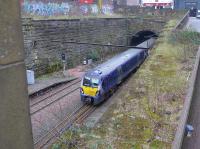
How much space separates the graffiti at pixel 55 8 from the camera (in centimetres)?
2948

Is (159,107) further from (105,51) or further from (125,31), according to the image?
(125,31)

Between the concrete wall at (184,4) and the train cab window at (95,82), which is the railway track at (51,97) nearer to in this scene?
the train cab window at (95,82)

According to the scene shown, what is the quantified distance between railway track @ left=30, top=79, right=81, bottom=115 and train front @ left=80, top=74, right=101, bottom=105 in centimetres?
181

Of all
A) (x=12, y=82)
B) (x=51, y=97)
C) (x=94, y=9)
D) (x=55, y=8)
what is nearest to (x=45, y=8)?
(x=55, y=8)

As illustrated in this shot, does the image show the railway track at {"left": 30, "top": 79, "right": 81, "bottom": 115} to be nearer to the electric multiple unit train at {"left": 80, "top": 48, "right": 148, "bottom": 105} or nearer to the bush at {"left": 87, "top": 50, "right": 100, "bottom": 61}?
the electric multiple unit train at {"left": 80, "top": 48, "right": 148, "bottom": 105}

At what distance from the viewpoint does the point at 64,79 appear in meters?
26.5

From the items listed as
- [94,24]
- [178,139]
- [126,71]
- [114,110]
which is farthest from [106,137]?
[94,24]

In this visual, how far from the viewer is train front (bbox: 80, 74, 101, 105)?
20.0 m

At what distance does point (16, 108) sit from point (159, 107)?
8.56 meters

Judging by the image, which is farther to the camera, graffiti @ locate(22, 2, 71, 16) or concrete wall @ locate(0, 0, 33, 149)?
graffiti @ locate(22, 2, 71, 16)

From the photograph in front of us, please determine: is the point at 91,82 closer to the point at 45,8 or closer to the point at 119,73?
the point at 119,73

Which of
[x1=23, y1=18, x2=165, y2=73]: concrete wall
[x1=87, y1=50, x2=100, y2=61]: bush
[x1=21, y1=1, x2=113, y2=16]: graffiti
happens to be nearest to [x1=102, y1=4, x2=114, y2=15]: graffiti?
[x1=21, y1=1, x2=113, y2=16]: graffiti

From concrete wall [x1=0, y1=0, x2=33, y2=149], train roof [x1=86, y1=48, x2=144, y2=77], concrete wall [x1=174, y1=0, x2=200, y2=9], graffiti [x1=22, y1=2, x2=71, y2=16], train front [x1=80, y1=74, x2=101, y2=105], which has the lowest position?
train front [x1=80, y1=74, x2=101, y2=105]

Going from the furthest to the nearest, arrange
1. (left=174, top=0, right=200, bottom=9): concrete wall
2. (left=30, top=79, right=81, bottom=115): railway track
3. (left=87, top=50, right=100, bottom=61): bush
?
1. (left=174, top=0, right=200, bottom=9): concrete wall
2. (left=87, top=50, right=100, bottom=61): bush
3. (left=30, top=79, right=81, bottom=115): railway track
